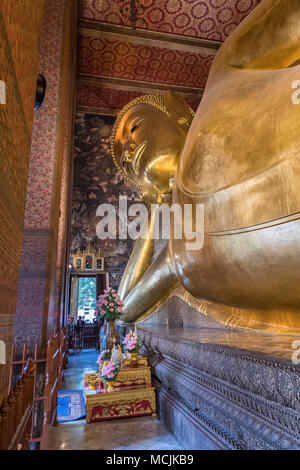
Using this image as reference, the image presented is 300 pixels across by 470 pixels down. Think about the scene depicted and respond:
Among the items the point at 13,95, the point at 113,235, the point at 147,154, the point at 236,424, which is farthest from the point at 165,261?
the point at 113,235

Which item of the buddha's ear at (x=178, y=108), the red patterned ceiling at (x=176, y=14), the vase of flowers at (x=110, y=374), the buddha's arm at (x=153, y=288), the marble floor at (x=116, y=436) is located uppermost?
the red patterned ceiling at (x=176, y=14)

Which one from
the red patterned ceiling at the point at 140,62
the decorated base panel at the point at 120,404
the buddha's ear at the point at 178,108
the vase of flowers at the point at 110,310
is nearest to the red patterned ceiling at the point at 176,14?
the red patterned ceiling at the point at 140,62

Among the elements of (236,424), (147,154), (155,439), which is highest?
(147,154)

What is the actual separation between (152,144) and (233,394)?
2.51 metres

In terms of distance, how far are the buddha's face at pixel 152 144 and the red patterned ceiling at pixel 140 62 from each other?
363 cm

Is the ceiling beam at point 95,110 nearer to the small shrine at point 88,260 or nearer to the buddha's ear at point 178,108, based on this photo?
the small shrine at point 88,260

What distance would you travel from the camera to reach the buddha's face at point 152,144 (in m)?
3.07

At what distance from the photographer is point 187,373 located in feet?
5.23

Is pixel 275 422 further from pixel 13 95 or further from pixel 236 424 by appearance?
pixel 13 95

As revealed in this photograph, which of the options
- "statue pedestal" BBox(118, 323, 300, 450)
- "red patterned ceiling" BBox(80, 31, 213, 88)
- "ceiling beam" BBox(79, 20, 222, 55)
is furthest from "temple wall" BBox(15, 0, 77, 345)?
"red patterned ceiling" BBox(80, 31, 213, 88)

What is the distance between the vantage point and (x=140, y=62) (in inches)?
257

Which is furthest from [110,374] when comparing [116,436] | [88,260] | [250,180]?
[88,260]

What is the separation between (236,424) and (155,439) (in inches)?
29.6

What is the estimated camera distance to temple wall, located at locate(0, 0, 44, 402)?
0.70 m
